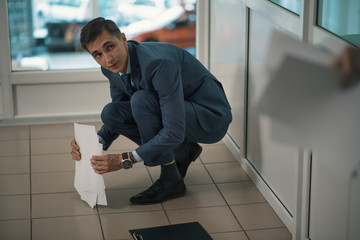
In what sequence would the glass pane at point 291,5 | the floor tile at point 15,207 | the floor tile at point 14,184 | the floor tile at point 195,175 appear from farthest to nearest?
the floor tile at point 195,175
the floor tile at point 14,184
the floor tile at point 15,207
the glass pane at point 291,5

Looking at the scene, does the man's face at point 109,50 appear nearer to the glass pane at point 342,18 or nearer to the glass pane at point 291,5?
the glass pane at point 291,5

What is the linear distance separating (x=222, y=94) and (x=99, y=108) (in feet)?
4.78

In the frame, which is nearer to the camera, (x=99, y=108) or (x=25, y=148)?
(x=25, y=148)

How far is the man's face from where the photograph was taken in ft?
7.20

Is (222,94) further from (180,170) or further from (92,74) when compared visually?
(92,74)

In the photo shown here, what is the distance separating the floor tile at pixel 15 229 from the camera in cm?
219

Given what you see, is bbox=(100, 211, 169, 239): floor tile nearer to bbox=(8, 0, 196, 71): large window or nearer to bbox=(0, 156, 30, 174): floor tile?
bbox=(0, 156, 30, 174): floor tile

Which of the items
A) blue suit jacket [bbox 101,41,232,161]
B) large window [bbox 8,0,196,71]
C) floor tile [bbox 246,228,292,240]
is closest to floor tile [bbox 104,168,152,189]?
blue suit jacket [bbox 101,41,232,161]

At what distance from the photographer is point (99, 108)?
12.5ft

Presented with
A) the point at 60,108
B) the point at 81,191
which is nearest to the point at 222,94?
the point at 81,191

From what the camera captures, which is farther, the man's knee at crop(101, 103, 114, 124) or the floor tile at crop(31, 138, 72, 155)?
the floor tile at crop(31, 138, 72, 155)

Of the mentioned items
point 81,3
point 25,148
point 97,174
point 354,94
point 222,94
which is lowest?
point 25,148

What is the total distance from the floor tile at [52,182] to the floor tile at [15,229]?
0.33 metres

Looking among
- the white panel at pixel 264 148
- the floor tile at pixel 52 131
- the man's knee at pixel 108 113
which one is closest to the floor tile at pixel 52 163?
the floor tile at pixel 52 131
